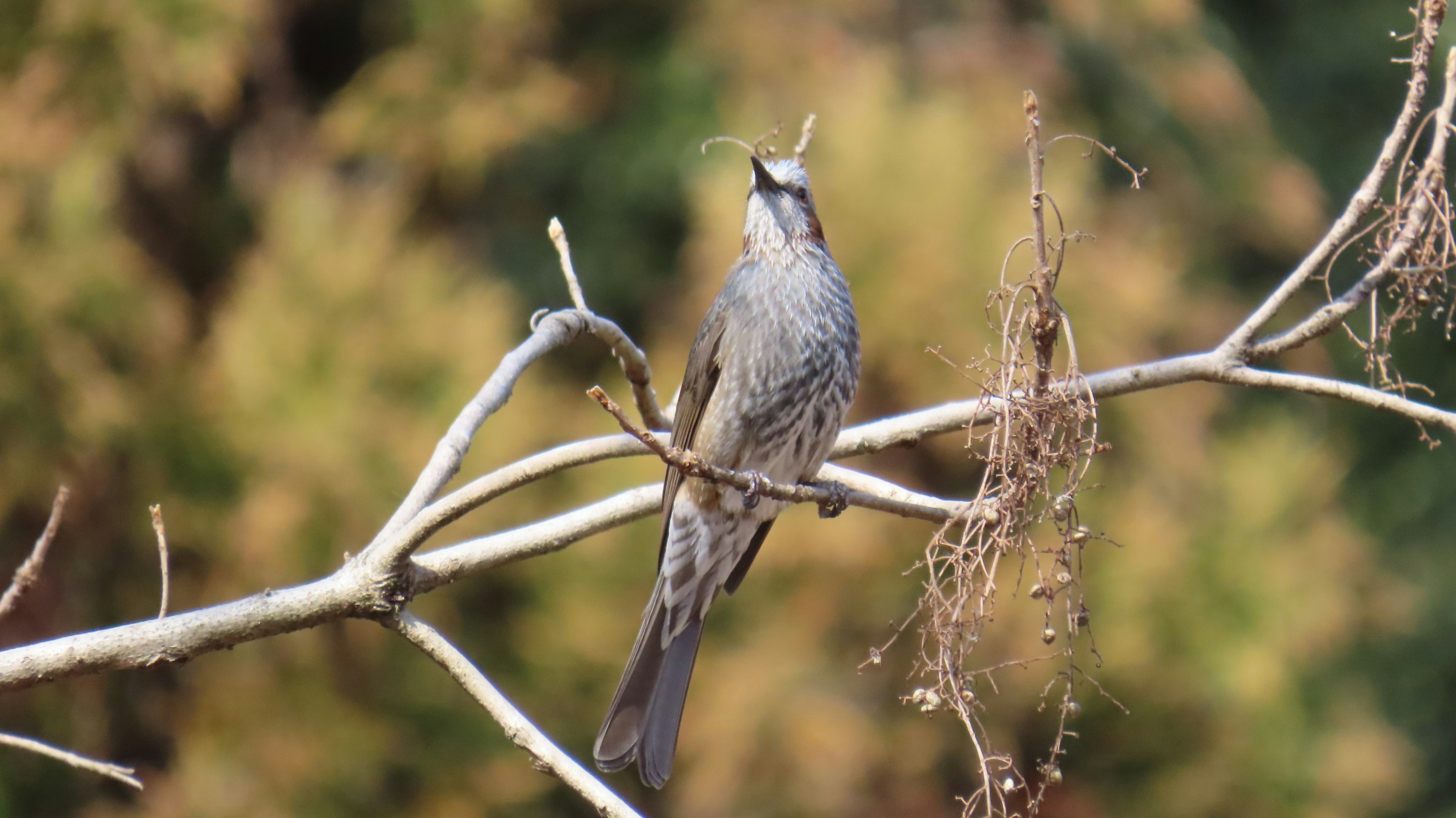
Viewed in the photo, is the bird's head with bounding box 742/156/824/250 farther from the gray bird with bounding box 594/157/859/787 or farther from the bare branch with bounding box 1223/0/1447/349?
the bare branch with bounding box 1223/0/1447/349

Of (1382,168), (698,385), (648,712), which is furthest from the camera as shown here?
(698,385)

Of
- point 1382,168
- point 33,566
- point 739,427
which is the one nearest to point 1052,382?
point 1382,168

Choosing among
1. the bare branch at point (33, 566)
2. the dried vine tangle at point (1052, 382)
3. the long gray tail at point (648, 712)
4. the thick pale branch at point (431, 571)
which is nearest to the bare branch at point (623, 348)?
the thick pale branch at point (431, 571)

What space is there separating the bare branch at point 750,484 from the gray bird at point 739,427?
2.02 ft

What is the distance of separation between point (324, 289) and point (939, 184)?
2.43 meters

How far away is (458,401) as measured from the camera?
5.31 metres

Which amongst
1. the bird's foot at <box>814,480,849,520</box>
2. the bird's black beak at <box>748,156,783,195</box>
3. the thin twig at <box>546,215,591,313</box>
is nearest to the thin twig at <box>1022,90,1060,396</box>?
the bird's foot at <box>814,480,849,520</box>

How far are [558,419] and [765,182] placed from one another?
2.53 meters

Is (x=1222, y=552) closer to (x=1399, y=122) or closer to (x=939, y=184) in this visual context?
(x=939, y=184)

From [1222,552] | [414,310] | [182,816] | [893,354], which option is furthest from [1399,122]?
[182,816]

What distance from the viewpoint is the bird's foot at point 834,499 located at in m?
2.42

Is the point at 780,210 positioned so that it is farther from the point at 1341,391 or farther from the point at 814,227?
the point at 1341,391

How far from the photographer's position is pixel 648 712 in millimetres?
2928

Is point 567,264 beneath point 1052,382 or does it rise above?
above
